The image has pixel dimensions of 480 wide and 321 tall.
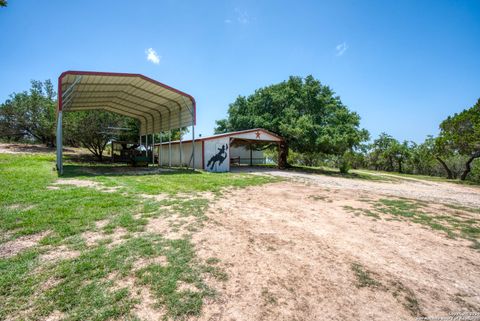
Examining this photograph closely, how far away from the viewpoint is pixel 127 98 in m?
16.7

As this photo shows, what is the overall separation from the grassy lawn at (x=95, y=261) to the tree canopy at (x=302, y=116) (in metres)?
14.9

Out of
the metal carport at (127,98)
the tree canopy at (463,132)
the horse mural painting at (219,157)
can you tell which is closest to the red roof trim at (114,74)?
the metal carport at (127,98)

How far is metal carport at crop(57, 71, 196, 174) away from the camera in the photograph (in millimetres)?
11438

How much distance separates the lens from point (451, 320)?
2359 mm

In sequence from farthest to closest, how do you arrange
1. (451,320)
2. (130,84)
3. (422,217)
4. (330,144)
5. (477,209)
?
(330,144)
(130,84)
(477,209)
(422,217)
(451,320)

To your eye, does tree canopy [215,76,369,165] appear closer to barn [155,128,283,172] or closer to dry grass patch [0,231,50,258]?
barn [155,128,283,172]


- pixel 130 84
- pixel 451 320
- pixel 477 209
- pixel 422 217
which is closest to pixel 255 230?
pixel 451 320

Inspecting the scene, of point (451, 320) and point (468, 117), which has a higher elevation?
point (468, 117)

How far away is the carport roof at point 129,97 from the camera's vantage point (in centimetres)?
1195

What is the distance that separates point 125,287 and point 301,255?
249 cm

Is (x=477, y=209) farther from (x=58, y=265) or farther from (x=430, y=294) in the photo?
(x=58, y=265)

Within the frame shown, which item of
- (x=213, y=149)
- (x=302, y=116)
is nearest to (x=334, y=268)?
(x=213, y=149)

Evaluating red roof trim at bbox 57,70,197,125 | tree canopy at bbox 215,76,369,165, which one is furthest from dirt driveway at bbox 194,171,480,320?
tree canopy at bbox 215,76,369,165

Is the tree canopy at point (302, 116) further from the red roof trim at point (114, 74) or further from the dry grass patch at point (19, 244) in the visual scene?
the dry grass patch at point (19, 244)
